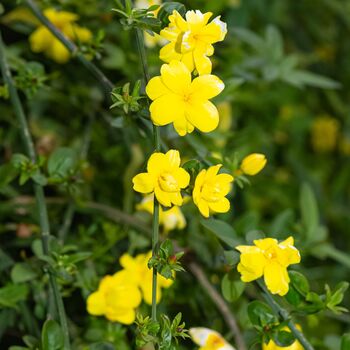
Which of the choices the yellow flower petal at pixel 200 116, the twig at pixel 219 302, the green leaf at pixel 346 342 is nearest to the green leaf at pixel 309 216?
the twig at pixel 219 302

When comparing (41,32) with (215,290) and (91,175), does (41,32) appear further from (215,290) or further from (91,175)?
(215,290)

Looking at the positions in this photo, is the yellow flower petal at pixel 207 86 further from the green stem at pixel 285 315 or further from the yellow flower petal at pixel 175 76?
the green stem at pixel 285 315

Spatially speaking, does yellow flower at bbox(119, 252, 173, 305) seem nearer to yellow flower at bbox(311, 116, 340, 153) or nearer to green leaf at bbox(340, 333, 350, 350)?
green leaf at bbox(340, 333, 350, 350)

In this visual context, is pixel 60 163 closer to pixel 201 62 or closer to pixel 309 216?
pixel 201 62

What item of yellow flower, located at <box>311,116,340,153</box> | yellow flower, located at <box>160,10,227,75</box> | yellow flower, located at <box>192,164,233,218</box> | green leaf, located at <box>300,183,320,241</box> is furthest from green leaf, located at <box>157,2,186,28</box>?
yellow flower, located at <box>311,116,340,153</box>

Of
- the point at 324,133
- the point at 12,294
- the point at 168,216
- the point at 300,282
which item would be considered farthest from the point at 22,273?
the point at 324,133
